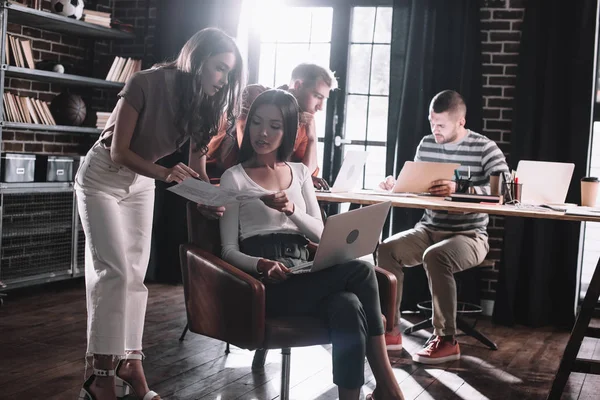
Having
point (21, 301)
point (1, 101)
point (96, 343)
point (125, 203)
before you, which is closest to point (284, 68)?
point (1, 101)

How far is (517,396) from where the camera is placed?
318 cm

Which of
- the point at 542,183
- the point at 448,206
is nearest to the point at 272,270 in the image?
the point at 448,206

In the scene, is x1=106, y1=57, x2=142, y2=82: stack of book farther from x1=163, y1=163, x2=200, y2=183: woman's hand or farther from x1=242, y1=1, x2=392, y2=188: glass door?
x1=163, y1=163, x2=200, y2=183: woman's hand

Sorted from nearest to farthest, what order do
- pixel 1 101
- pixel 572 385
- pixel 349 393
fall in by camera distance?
pixel 349 393, pixel 572 385, pixel 1 101

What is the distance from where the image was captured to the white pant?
2521 millimetres

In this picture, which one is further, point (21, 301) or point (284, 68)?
point (284, 68)

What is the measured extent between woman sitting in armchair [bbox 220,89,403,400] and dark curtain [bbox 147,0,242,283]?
2.72m

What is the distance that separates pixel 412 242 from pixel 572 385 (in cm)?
111

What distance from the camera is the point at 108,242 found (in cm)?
253

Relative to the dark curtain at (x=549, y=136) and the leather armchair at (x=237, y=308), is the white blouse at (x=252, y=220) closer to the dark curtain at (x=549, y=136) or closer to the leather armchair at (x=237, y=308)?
the leather armchair at (x=237, y=308)

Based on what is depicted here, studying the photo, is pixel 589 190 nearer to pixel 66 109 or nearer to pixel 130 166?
pixel 130 166

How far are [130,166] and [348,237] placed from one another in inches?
31.0

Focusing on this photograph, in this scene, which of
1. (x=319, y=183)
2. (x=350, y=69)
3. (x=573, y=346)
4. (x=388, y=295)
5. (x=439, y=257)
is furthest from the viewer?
(x=350, y=69)

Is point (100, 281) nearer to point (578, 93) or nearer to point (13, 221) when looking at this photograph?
point (13, 221)
